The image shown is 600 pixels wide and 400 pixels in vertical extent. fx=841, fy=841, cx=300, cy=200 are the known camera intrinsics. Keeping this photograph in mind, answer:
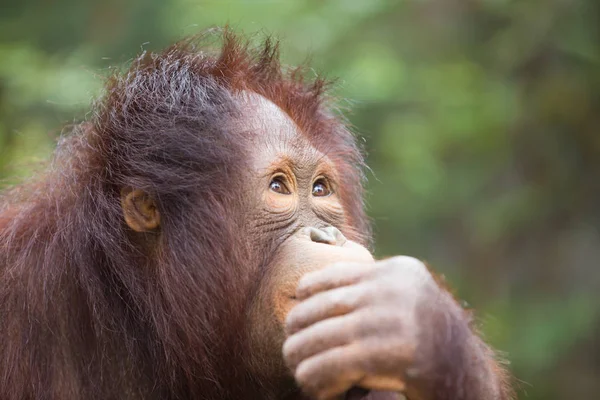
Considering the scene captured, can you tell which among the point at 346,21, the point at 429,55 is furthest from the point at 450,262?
the point at 346,21

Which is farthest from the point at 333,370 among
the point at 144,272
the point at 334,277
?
the point at 144,272

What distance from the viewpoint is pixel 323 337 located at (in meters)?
2.70

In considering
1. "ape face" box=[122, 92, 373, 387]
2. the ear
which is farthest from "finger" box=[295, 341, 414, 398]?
the ear

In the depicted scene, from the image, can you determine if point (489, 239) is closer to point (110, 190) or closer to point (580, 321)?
point (580, 321)

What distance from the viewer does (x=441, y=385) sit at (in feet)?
9.20

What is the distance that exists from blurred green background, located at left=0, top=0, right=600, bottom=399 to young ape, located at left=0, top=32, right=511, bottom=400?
9.37ft

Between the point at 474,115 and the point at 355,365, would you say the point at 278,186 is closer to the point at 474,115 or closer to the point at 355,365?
the point at 355,365

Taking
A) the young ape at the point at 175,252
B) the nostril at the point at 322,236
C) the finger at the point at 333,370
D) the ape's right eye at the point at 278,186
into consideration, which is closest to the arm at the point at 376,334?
the finger at the point at 333,370

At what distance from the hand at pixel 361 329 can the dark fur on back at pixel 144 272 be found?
2.10 ft

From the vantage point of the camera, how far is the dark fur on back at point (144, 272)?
339 cm

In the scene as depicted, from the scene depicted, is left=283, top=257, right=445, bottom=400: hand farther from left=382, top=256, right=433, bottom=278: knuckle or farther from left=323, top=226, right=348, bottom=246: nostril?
left=323, top=226, right=348, bottom=246: nostril

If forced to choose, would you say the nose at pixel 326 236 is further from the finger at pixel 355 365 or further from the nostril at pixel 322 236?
the finger at pixel 355 365

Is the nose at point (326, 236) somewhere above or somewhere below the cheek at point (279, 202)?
below

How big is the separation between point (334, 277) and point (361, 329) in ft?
0.69
